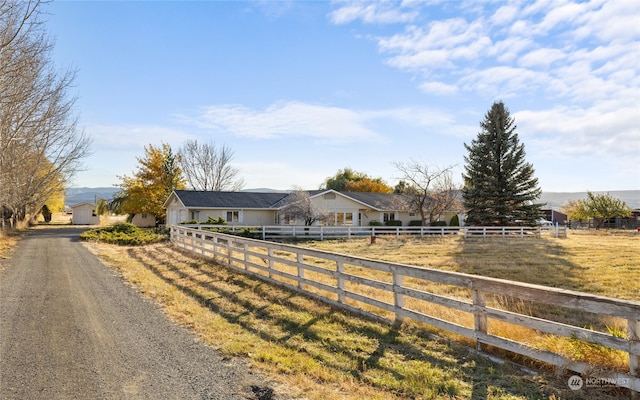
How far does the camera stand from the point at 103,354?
5.34 meters

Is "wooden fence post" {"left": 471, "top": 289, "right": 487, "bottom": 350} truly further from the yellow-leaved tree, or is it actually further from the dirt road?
the yellow-leaved tree

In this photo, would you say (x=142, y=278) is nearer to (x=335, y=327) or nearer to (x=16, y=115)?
(x=335, y=327)

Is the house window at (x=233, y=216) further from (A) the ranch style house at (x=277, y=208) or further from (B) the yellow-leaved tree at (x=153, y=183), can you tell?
(B) the yellow-leaved tree at (x=153, y=183)

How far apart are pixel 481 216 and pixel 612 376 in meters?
34.3

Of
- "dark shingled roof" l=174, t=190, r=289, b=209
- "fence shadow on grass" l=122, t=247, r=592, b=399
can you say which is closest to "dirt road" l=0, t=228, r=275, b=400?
"fence shadow on grass" l=122, t=247, r=592, b=399

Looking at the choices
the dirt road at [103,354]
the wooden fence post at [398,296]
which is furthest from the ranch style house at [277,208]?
the wooden fence post at [398,296]

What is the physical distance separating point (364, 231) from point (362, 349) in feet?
88.5

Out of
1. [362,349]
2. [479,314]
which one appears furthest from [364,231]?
[479,314]

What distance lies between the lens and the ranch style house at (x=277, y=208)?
1384 inches

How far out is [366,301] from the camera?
23.2 ft

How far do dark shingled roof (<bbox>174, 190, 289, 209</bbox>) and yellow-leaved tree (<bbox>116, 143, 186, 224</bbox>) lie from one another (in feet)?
35.2

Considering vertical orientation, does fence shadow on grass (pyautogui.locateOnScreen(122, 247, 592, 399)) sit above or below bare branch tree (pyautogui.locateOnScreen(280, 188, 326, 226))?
below

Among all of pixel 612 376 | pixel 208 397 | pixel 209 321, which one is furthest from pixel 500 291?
pixel 209 321

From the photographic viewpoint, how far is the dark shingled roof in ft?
115
